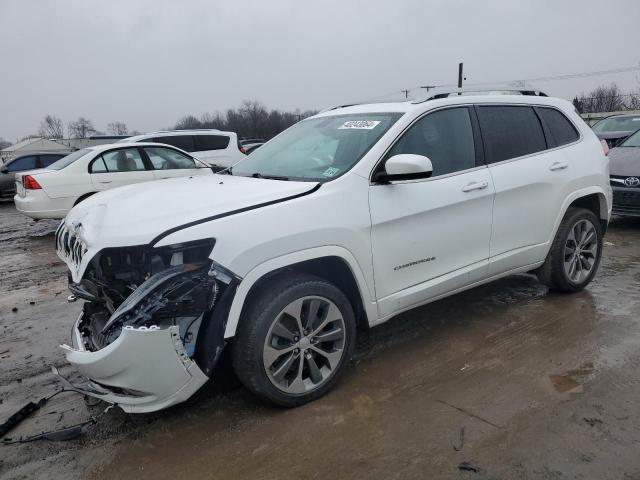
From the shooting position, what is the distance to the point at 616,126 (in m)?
13.1

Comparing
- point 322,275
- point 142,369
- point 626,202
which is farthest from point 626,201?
point 142,369

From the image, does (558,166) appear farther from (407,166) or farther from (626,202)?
(626,202)

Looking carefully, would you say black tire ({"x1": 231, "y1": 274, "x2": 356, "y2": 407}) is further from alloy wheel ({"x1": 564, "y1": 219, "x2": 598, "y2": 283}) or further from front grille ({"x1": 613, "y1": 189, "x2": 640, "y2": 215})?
front grille ({"x1": 613, "y1": 189, "x2": 640, "y2": 215})

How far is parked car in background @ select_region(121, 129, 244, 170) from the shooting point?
1287 cm

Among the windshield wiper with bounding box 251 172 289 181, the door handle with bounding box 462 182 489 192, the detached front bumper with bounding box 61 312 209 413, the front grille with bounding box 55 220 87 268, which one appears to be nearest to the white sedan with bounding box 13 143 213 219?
the windshield wiper with bounding box 251 172 289 181

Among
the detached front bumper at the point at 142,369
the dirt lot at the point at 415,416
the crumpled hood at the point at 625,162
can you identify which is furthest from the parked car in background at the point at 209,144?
the detached front bumper at the point at 142,369

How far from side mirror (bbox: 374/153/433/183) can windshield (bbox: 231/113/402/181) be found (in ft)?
0.90

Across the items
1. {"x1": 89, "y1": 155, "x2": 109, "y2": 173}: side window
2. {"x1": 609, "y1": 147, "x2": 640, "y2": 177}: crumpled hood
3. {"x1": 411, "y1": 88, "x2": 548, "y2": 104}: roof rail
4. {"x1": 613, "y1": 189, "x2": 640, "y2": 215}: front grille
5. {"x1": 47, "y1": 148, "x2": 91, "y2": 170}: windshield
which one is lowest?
{"x1": 613, "y1": 189, "x2": 640, "y2": 215}: front grille

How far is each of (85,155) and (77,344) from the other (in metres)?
7.34

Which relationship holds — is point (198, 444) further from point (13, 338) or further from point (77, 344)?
point (13, 338)

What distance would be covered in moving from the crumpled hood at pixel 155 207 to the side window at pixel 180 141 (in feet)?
31.5

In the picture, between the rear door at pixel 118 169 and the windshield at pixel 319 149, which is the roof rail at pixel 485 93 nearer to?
the windshield at pixel 319 149

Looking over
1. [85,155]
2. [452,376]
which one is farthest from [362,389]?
[85,155]

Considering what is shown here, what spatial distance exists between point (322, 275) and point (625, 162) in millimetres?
6726
